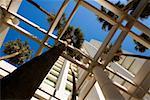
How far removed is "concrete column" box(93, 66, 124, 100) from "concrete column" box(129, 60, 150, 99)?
154cm

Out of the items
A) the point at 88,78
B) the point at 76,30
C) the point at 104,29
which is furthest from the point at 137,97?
the point at 76,30

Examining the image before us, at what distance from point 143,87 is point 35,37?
3.71 metres

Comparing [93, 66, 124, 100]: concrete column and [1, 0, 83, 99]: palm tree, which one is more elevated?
[1, 0, 83, 99]: palm tree

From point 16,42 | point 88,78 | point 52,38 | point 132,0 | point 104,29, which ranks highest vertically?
point 132,0

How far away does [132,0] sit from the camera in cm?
905

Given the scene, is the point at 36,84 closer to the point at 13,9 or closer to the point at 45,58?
the point at 45,58

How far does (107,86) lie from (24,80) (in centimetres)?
497

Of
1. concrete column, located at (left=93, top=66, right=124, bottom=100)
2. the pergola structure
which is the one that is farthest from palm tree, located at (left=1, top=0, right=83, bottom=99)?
the pergola structure

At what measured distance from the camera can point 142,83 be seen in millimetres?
9320

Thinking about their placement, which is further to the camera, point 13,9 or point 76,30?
point 76,30

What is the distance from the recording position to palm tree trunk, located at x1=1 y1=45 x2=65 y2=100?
6.13ft

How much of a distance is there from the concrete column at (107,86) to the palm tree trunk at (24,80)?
372 cm

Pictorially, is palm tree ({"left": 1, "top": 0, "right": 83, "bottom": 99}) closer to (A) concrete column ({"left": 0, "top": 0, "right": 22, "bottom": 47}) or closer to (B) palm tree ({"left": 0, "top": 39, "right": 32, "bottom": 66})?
(A) concrete column ({"left": 0, "top": 0, "right": 22, "bottom": 47})

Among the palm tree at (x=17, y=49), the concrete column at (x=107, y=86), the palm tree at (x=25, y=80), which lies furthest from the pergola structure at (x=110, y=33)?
the palm tree at (x=17, y=49)
